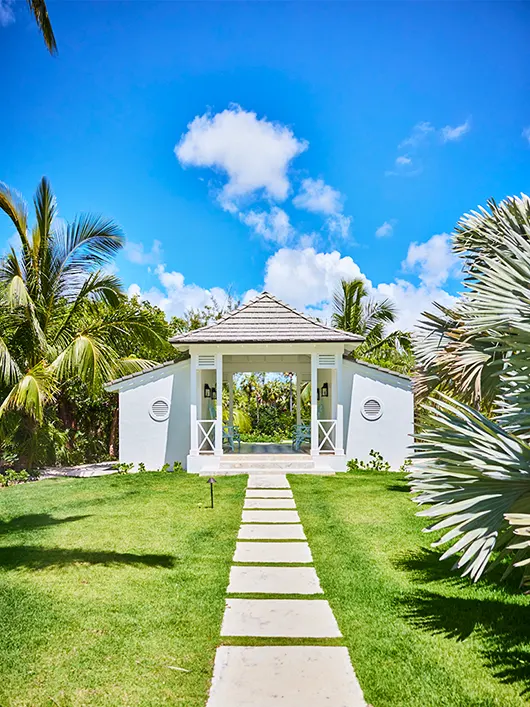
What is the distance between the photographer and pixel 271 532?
725 centimetres

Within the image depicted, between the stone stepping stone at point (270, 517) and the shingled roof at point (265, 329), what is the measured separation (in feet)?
17.6

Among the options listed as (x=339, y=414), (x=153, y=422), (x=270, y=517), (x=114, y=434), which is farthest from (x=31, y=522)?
(x=114, y=434)

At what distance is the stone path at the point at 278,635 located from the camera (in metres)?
3.10

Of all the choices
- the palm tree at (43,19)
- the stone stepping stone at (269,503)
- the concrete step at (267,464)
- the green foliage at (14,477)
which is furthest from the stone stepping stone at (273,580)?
the green foliage at (14,477)

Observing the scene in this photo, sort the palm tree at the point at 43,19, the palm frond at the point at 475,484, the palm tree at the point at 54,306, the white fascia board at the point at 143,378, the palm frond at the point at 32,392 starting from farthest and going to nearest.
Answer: the white fascia board at the point at 143,378
the palm tree at the point at 54,306
the palm frond at the point at 32,392
the palm tree at the point at 43,19
the palm frond at the point at 475,484

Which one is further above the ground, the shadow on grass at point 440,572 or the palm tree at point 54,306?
the palm tree at point 54,306

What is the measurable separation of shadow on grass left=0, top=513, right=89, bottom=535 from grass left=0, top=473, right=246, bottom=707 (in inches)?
0.6

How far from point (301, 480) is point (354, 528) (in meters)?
4.44

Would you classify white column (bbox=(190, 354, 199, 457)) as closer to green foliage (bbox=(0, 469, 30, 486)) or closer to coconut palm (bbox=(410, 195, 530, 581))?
green foliage (bbox=(0, 469, 30, 486))

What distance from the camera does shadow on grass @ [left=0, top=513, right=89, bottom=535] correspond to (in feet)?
24.3

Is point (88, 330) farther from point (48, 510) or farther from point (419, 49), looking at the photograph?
point (419, 49)

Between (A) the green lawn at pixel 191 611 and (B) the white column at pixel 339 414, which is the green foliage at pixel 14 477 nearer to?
(A) the green lawn at pixel 191 611

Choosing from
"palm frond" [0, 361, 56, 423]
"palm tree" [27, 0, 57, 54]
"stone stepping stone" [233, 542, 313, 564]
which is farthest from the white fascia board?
"palm tree" [27, 0, 57, 54]

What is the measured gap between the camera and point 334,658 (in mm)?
3576
